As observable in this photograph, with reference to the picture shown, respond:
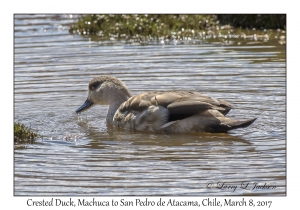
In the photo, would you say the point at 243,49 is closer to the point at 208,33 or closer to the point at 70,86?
the point at 208,33

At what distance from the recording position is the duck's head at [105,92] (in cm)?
1129

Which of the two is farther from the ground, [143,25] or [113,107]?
[143,25]

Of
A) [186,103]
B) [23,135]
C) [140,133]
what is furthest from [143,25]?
[23,135]

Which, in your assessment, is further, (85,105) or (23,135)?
(85,105)

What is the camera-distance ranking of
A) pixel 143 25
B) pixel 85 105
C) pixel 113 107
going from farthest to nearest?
pixel 143 25, pixel 85 105, pixel 113 107

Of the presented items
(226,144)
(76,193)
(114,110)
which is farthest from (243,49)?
(76,193)

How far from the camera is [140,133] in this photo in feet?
33.6

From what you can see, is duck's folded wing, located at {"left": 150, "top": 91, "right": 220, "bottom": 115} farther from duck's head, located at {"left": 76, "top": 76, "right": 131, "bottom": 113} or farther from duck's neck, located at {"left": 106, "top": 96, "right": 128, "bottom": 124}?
duck's head, located at {"left": 76, "top": 76, "right": 131, "bottom": 113}

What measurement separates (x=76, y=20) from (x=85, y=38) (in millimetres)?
2496

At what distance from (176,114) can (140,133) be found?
2.19 feet

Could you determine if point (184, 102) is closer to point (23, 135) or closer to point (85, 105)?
point (23, 135)

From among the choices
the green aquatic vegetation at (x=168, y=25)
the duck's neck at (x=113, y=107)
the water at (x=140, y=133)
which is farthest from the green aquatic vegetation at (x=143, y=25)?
the duck's neck at (x=113, y=107)

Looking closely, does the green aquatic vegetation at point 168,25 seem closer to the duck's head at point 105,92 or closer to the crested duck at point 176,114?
the duck's head at point 105,92

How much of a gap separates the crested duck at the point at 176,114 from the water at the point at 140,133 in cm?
15
